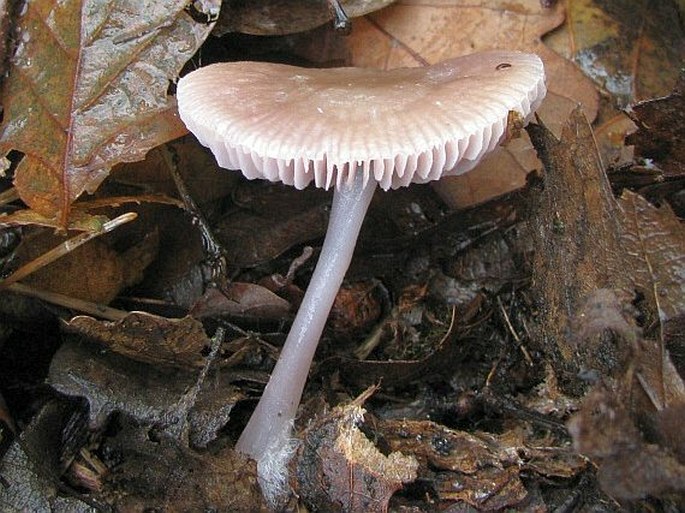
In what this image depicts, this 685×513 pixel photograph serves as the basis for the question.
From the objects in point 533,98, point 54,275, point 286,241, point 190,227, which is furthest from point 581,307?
point 54,275

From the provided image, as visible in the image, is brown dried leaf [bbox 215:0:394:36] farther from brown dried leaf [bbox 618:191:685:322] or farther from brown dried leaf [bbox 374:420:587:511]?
brown dried leaf [bbox 374:420:587:511]

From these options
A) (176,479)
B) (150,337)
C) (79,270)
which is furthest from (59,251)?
(176,479)

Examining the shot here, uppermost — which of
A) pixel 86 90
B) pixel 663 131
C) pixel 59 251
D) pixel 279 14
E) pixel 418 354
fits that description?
pixel 86 90

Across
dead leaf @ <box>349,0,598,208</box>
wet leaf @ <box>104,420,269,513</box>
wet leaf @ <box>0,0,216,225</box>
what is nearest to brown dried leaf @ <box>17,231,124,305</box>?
wet leaf @ <box>0,0,216,225</box>

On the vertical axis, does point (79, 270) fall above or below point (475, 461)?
above

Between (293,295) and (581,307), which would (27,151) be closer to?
(293,295)

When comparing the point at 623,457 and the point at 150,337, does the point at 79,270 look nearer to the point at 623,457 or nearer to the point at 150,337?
the point at 150,337

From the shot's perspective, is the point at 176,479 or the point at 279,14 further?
the point at 279,14
